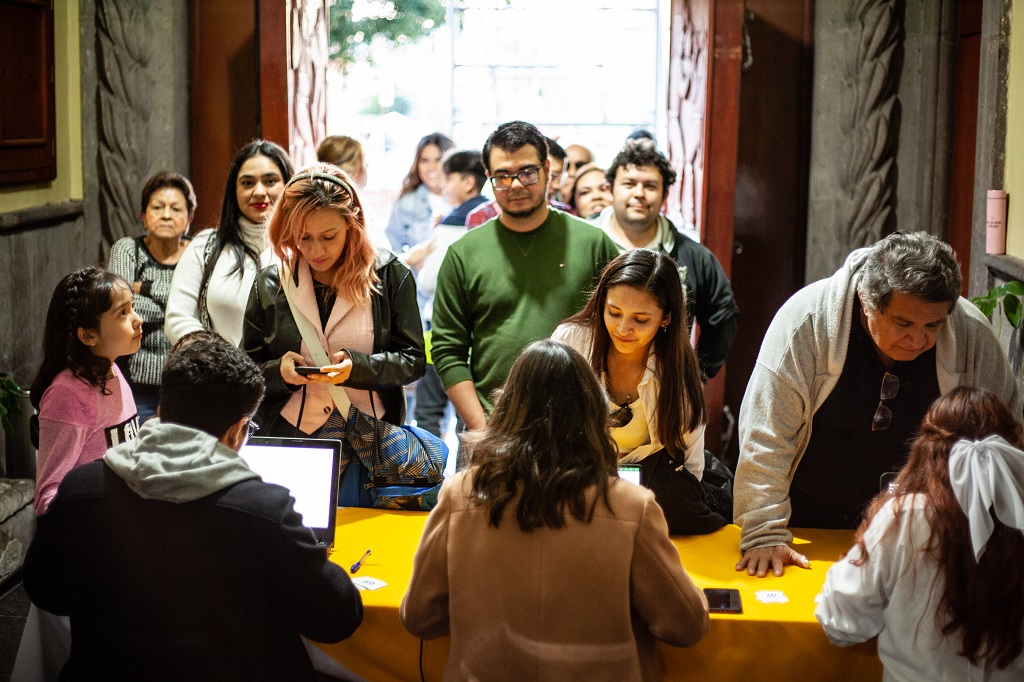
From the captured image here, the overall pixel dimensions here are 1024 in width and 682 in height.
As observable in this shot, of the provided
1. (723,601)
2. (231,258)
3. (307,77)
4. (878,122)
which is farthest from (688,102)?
(723,601)

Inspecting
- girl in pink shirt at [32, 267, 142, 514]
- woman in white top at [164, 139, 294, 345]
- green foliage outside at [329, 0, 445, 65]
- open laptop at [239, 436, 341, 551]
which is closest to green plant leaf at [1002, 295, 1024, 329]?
open laptop at [239, 436, 341, 551]

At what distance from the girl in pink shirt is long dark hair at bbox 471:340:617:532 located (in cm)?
127

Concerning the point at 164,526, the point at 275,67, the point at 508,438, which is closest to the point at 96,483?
the point at 164,526

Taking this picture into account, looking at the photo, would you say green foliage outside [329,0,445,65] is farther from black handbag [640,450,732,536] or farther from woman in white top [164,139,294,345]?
black handbag [640,450,732,536]

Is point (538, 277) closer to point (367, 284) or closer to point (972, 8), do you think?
point (367, 284)

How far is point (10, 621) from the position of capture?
12.1 ft

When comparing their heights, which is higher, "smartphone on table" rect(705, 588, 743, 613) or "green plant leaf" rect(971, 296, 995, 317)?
"green plant leaf" rect(971, 296, 995, 317)

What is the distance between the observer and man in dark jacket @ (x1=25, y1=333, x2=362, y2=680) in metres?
1.78

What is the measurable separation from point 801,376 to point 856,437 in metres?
0.24

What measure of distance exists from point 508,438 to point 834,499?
1155mm

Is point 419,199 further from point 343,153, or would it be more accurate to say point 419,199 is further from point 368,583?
point 368,583

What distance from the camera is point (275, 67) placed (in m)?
4.77

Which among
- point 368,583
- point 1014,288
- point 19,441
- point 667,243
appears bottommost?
point 19,441

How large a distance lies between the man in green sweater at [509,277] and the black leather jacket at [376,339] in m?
0.36
